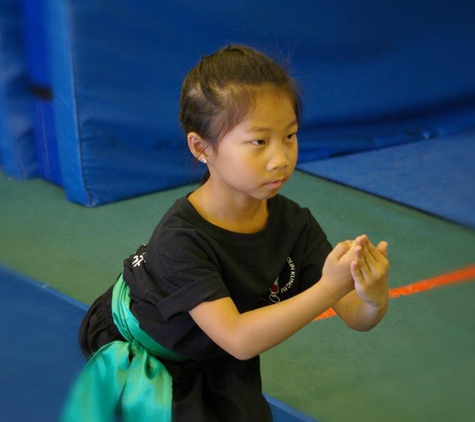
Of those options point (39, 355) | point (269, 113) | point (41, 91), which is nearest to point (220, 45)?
point (41, 91)

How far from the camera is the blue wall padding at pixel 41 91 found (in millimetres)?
2518

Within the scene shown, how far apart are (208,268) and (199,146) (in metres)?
0.17

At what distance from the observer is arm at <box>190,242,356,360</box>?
3.28 ft

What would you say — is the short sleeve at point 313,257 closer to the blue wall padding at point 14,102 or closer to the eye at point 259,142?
the eye at point 259,142

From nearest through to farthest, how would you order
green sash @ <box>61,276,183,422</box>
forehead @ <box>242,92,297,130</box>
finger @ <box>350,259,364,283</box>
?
finger @ <box>350,259,364,283</box>, forehead @ <box>242,92,297,130</box>, green sash @ <box>61,276,183,422</box>

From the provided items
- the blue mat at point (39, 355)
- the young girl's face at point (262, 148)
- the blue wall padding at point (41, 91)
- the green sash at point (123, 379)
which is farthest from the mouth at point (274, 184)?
A: the blue wall padding at point (41, 91)

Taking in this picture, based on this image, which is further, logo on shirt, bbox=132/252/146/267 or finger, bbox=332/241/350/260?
logo on shirt, bbox=132/252/146/267

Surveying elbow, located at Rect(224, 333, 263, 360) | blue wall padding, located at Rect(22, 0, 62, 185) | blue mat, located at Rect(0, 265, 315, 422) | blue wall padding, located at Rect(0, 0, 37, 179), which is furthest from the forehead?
blue wall padding, located at Rect(0, 0, 37, 179)

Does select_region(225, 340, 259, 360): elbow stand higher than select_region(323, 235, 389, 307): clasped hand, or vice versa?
select_region(323, 235, 389, 307): clasped hand

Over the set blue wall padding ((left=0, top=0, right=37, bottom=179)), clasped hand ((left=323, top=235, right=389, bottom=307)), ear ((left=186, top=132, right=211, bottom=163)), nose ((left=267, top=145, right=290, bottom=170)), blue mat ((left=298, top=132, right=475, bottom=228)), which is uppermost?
nose ((left=267, top=145, right=290, bottom=170))

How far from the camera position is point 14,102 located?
105 inches

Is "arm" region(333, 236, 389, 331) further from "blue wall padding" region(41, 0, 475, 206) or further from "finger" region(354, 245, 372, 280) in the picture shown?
"blue wall padding" region(41, 0, 475, 206)

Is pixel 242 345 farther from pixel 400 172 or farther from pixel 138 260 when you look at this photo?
pixel 400 172

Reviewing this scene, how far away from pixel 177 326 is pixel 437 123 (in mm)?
2443
